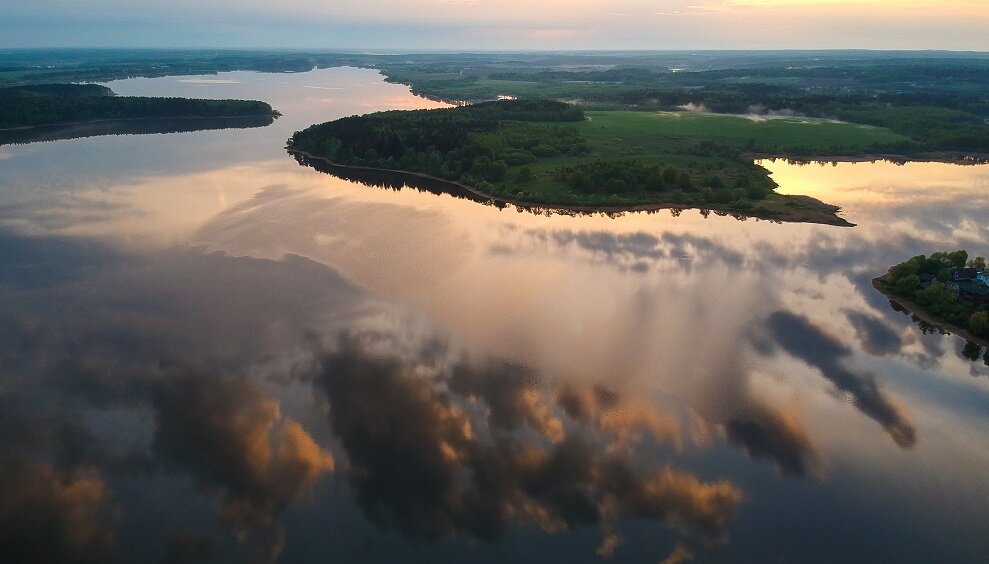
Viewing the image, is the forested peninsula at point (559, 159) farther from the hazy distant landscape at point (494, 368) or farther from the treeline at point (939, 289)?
the treeline at point (939, 289)

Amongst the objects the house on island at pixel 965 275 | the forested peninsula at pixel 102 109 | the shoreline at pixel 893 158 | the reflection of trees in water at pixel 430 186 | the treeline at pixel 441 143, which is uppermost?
the forested peninsula at pixel 102 109

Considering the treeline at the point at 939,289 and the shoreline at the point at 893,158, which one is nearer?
the treeline at the point at 939,289

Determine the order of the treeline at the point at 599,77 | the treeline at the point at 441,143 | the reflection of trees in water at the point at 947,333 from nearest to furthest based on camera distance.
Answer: the reflection of trees in water at the point at 947,333
the treeline at the point at 441,143
the treeline at the point at 599,77

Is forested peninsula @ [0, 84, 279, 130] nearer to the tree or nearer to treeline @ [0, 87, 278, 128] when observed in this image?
treeline @ [0, 87, 278, 128]

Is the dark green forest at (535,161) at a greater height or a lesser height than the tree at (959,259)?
greater

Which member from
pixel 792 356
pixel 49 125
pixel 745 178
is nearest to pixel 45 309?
pixel 792 356

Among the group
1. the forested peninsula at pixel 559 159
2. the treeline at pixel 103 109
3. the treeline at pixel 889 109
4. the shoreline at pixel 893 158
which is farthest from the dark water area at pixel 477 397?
the treeline at pixel 103 109

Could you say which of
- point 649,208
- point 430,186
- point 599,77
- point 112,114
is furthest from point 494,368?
point 599,77

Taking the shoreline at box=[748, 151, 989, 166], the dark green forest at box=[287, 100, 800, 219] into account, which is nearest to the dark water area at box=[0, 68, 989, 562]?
the dark green forest at box=[287, 100, 800, 219]
